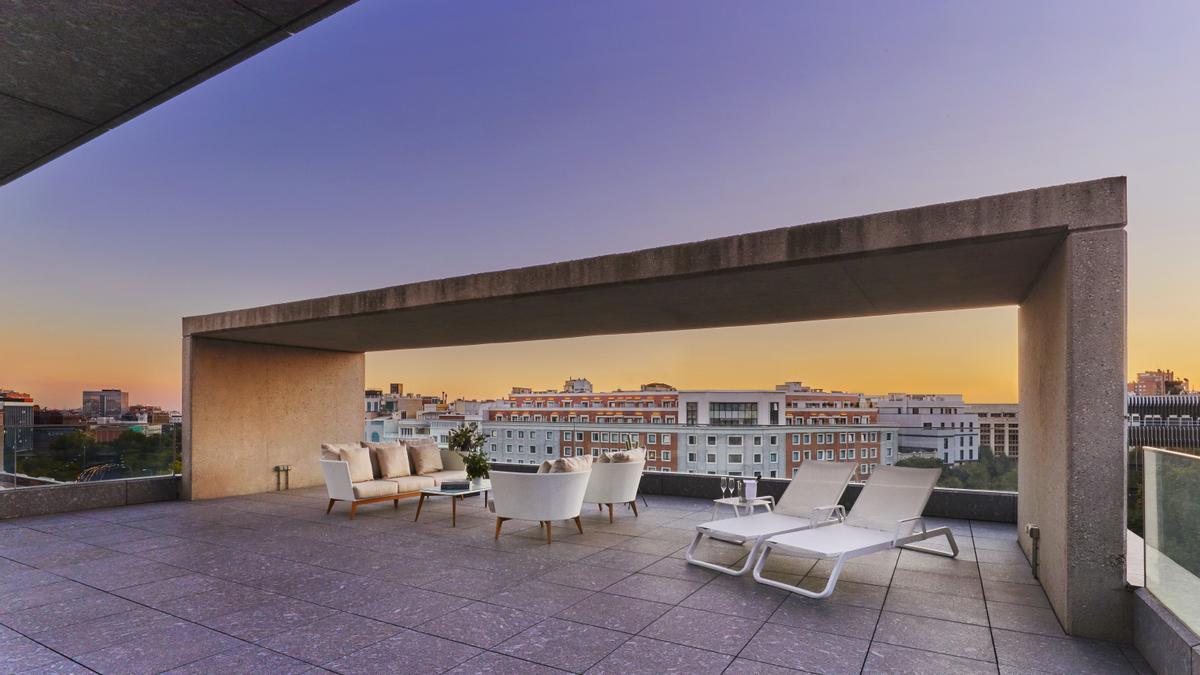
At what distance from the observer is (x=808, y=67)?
9422mm

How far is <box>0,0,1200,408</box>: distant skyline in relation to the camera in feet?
26.2

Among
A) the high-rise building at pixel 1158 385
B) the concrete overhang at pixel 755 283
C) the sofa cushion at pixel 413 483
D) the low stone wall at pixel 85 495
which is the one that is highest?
the concrete overhang at pixel 755 283

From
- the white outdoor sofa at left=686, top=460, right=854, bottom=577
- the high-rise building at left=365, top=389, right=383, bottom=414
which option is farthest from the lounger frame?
the high-rise building at left=365, top=389, right=383, bottom=414

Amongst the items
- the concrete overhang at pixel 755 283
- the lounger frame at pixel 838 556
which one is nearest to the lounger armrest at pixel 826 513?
the lounger frame at pixel 838 556

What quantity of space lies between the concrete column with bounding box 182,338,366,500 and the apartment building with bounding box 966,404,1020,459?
10.3m

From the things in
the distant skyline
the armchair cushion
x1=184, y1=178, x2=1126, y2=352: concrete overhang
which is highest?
the distant skyline

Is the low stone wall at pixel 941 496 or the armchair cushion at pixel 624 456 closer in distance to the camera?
the low stone wall at pixel 941 496

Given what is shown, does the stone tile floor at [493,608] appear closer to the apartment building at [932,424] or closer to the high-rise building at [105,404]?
the apartment building at [932,424]

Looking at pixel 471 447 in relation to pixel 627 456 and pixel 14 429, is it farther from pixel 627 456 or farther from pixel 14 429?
pixel 14 429

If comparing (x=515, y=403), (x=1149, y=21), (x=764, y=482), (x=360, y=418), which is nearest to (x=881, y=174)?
(x=1149, y=21)

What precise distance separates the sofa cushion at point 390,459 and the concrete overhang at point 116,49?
7.71 m

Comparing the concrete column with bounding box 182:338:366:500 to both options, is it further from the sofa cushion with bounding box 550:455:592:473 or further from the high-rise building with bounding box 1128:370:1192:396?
the high-rise building with bounding box 1128:370:1192:396

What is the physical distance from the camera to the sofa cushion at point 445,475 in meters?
9.28

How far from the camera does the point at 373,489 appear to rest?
330 inches
